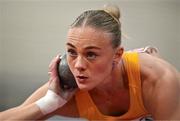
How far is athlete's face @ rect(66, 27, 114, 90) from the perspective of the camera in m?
0.88

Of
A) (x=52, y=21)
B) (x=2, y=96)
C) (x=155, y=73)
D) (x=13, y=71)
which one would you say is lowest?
(x=2, y=96)

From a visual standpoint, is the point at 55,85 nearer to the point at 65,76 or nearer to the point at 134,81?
the point at 65,76

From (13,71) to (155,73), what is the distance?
91 cm

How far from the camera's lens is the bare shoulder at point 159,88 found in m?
0.94

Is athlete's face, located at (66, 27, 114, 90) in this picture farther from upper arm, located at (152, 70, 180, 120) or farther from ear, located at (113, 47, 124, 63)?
upper arm, located at (152, 70, 180, 120)

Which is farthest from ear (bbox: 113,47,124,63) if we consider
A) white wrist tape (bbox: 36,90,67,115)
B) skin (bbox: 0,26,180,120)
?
white wrist tape (bbox: 36,90,67,115)

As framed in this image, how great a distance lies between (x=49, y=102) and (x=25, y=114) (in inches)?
3.1

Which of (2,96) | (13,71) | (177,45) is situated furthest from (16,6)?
(177,45)

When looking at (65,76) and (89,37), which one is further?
(65,76)

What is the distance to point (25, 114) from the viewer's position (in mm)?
1035

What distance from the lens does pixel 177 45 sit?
1.64m

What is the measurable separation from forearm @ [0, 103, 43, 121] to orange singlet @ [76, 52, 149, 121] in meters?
0.13

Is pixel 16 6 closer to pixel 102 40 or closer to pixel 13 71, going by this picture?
pixel 13 71

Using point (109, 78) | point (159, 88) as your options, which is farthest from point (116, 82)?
point (159, 88)
